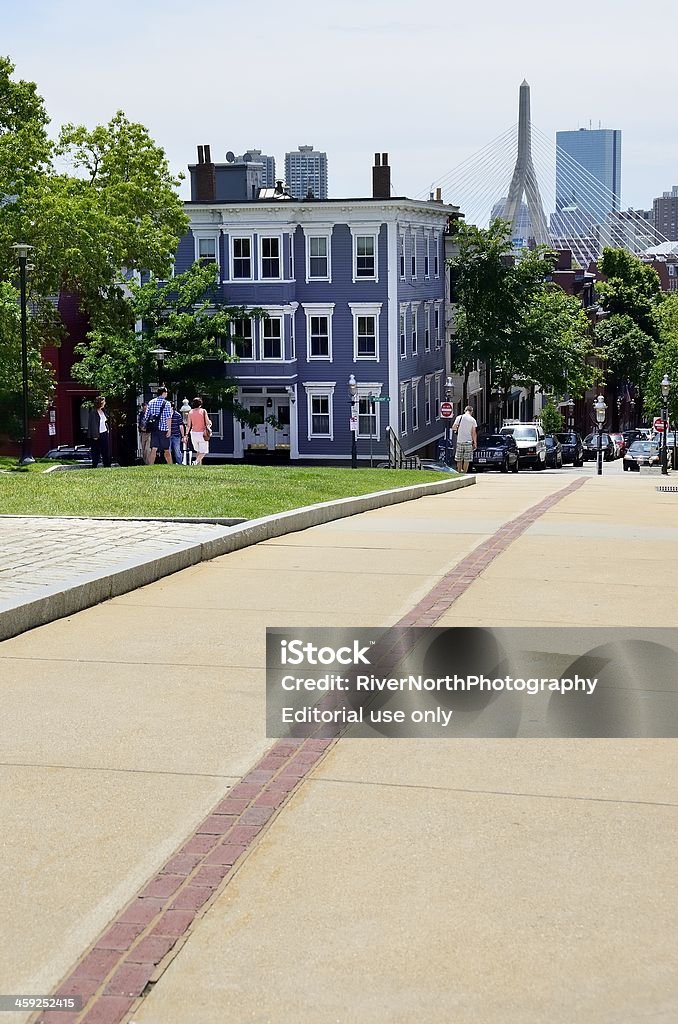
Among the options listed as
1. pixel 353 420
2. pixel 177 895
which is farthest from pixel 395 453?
pixel 177 895

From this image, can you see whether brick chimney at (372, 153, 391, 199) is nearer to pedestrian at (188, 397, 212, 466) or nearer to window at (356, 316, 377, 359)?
window at (356, 316, 377, 359)

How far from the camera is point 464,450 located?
3247cm

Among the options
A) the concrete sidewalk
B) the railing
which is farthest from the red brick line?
the railing

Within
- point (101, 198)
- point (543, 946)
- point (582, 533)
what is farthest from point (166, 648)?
point (101, 198)

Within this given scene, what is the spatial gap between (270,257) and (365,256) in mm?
3989

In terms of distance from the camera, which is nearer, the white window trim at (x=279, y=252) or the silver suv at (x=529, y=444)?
the white window trim at (x=279, y=252)

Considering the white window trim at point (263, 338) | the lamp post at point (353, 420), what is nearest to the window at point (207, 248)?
the white window trim at point (263, 338)

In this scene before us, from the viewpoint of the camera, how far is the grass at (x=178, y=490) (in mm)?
15766

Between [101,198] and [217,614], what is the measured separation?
37.8 metres

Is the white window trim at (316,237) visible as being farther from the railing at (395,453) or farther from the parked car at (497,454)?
the parked car at (497,454)

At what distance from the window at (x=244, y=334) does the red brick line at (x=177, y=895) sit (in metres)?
52.0

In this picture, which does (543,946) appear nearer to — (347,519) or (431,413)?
(347,519)

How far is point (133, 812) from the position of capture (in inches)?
239

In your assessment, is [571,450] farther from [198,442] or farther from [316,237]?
[198,442]
